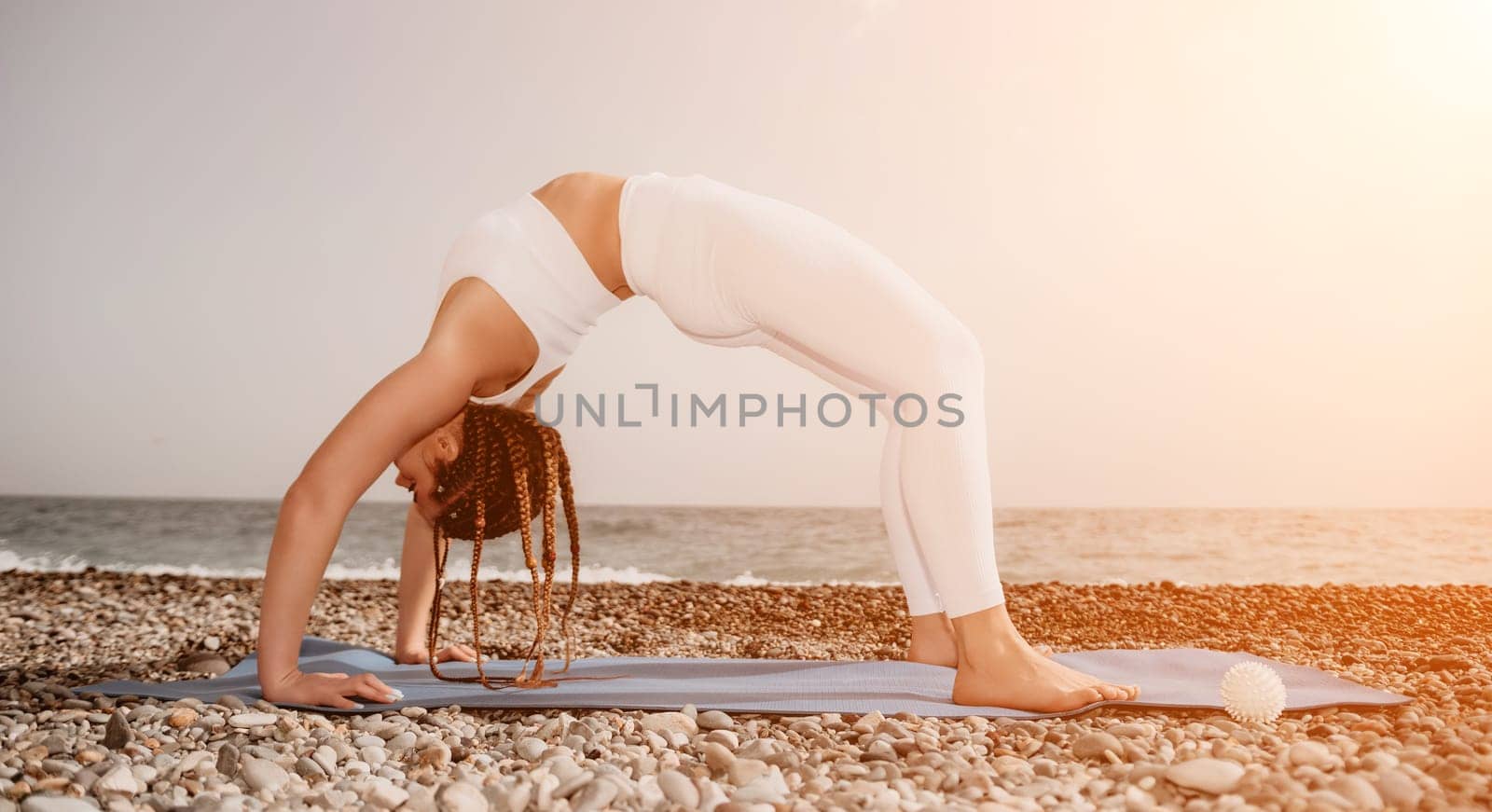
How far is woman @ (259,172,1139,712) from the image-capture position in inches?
64.9

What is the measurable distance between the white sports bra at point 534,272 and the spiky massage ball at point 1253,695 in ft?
4.55

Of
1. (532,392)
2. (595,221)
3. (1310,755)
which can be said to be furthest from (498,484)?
(1310,755)

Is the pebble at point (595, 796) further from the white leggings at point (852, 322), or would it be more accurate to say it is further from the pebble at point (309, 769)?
the white leggings at point (852, 322)

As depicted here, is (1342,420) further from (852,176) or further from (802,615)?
(802,615)

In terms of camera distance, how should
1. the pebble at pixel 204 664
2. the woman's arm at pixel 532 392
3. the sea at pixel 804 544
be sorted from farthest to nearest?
the sea at pixel 804 544
the pebble at pixel 204 664
the woman's arm at pixel 532 392

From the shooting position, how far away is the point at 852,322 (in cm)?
170

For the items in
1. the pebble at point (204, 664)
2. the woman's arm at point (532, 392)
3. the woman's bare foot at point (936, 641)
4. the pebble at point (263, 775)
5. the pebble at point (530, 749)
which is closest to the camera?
the pebble at point (263, 775)

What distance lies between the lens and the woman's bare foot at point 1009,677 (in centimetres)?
157

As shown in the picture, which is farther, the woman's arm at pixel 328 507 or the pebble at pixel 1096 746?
the woman's arm at pixel 328 507

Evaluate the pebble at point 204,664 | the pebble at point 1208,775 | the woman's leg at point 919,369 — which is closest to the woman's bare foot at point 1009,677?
the woman's leg at point 919,369

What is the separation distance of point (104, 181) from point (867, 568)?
670 centimetres

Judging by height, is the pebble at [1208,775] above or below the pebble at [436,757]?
above

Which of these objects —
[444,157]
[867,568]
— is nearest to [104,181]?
[444,157]

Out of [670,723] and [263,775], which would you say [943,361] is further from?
[263,775]
